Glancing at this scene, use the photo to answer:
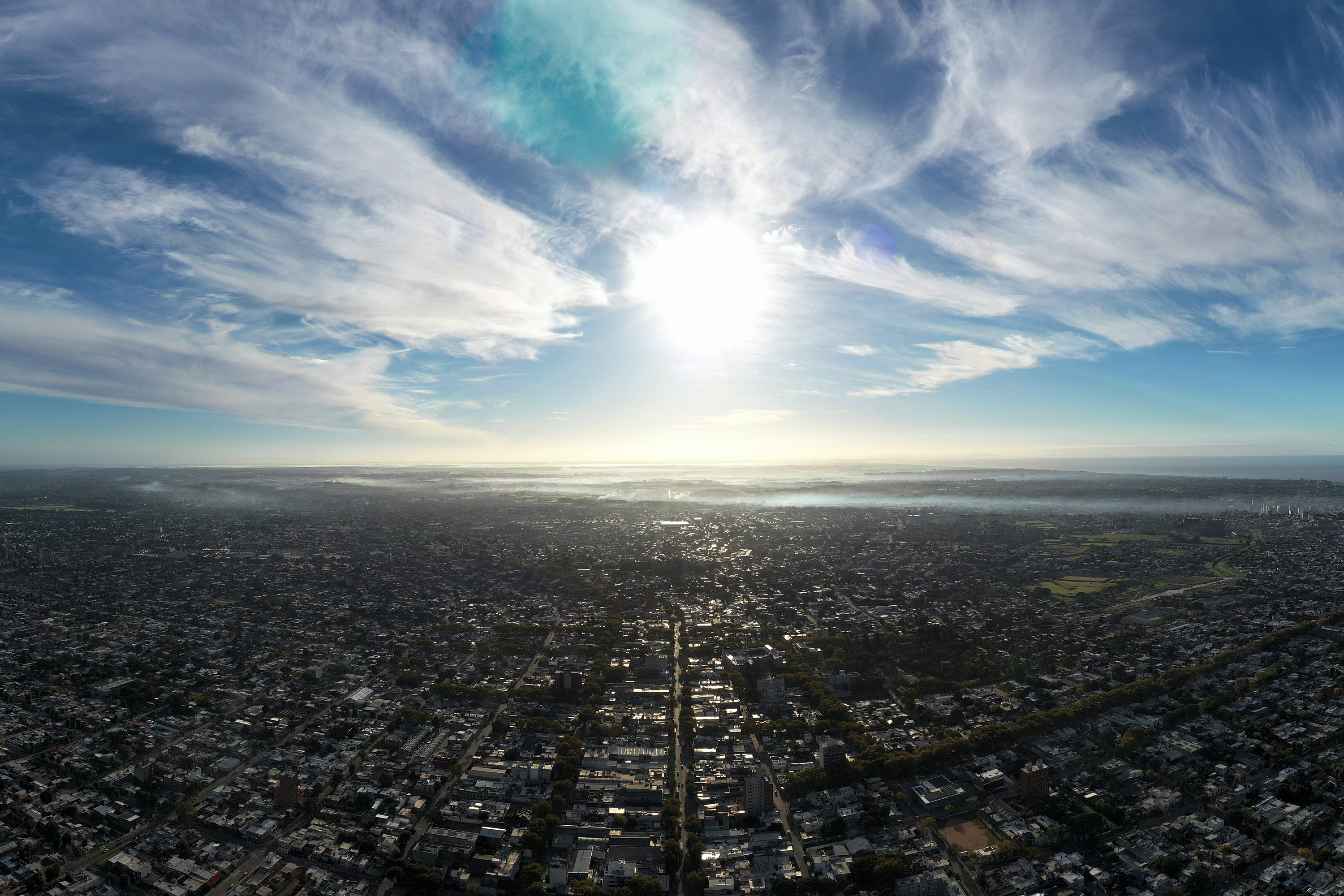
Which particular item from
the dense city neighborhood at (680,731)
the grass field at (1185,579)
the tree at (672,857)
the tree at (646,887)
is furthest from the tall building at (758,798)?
the grass field at (1185,579)

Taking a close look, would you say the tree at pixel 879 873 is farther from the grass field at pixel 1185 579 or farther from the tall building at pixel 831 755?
the grass field at pixel 1185 579

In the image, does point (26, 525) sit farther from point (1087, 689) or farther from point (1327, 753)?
point (1327, 753)

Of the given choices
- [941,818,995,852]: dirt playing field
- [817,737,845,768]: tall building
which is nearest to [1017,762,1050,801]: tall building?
[941,818,995,852]: dirt playing field

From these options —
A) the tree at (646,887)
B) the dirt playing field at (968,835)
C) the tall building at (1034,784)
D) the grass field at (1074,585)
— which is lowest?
the tree at (646,887)

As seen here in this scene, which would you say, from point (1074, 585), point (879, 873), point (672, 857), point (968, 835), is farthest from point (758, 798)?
point (1074, 585)

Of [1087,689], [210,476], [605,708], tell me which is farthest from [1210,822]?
[210,476]

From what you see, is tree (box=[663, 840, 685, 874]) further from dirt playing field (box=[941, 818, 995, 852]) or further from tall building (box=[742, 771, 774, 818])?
dirt playing field (box=[941, 818, 995, 852])
